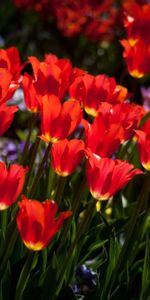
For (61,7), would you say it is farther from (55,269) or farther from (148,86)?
(55,269)

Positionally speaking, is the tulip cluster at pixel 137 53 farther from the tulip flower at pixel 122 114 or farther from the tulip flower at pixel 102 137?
the tulip flower at pixel 102 137

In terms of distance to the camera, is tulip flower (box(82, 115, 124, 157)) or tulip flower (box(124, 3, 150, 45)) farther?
tulip flower (box(124, 3, 150, 45))

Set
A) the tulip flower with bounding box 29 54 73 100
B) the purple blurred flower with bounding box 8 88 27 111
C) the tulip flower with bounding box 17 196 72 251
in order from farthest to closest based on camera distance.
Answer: the purple blurred flower with bounding box 8 88 27 111 < the tulip flower with bounding box 29 54 73 100 < the tulip flower with bounding box 17 196 72 251

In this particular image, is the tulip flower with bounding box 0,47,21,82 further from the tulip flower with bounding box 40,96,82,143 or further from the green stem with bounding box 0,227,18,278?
the green stem with bounding box 0,227,18,278

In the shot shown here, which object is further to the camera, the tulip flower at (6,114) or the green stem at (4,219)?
the green stem at (4,219)

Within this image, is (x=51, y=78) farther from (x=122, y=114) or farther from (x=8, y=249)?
(x=8, y=249)

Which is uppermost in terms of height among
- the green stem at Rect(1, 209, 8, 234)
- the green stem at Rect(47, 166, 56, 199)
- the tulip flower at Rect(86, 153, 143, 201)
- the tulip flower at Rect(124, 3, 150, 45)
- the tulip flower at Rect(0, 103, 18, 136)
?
the tulip flower at Rect(0, 103, 18, 136)

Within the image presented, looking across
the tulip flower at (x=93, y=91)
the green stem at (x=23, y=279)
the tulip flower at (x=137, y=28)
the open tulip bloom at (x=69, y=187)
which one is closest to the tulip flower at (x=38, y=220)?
the open tulip bloom at (x=69, y=187)

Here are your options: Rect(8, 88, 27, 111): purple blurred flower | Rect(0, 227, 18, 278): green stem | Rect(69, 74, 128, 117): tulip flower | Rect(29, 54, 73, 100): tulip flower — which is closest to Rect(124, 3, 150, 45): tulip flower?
Rect(69, 74, 128, 117): tulip flower
